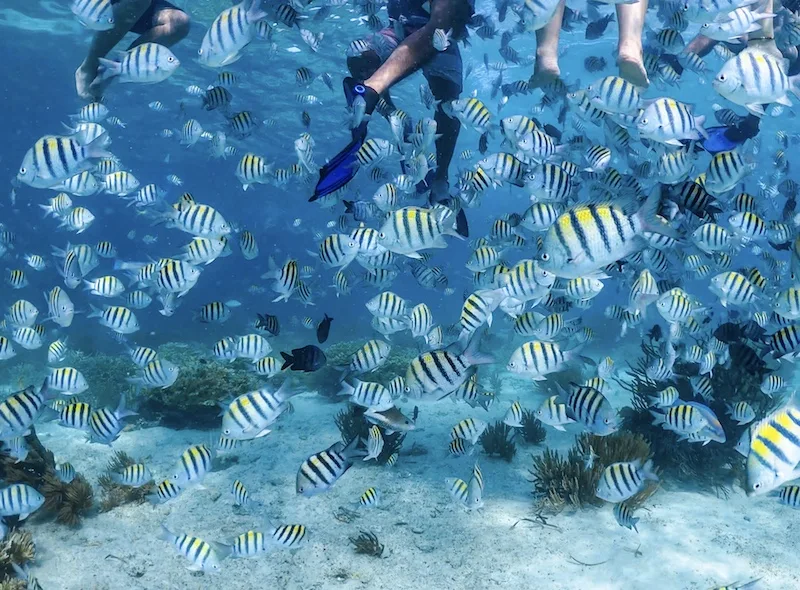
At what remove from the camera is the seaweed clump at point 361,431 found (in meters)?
8.52

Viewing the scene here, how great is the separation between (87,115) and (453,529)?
8304mm

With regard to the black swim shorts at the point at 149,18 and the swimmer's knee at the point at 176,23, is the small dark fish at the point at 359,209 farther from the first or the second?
the black swim shorts at the point at 149,18

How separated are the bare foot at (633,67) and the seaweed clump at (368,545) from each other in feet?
19.7

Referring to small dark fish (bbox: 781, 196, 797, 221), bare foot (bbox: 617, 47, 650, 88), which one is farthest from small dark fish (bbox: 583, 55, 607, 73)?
bare foot (bbox: 617, 47, 650, 88)

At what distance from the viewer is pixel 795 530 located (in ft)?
20.4

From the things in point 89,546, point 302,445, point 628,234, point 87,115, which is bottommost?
point 302,445

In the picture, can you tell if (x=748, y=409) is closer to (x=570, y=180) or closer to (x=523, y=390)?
(x=570, y=180)

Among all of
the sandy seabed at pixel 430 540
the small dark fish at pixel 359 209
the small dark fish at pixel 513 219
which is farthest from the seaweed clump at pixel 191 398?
the small dark fish at pixel 513 219

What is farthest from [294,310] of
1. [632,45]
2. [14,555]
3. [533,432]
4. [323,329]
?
[632,45]

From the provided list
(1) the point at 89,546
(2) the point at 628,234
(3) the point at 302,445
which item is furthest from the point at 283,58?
(2) the point at 628,234

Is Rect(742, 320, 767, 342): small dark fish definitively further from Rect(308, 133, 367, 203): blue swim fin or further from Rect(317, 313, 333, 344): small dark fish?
Rect(308, 133, 367, 203): blue swim fin

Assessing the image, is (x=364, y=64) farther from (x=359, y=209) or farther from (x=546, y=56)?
(x=546, y=56)

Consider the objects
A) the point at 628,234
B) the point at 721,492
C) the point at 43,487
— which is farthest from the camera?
the point at 721,492

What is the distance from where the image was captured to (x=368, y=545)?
6094mm
